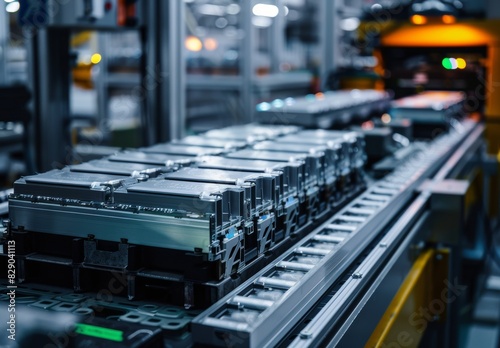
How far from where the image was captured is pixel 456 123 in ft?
14.8

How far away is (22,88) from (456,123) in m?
2.85

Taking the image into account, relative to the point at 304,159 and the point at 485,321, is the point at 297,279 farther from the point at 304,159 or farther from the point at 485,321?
the point at 485,321

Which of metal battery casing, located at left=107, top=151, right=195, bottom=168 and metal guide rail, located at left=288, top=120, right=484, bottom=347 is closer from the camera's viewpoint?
metal guide rail, located at left=288, top=120, right=484, bottom=347

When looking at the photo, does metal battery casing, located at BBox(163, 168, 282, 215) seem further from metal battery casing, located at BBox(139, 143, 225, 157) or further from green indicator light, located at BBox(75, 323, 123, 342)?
green indicator light, located at BBox(75, 323, 123, 342)

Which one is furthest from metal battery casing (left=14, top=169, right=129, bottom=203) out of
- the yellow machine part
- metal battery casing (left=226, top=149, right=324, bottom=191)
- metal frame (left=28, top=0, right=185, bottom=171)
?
metal frame (left=28, top=0, right=185, bottom=171)

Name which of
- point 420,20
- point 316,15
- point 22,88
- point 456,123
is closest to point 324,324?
point 22,88

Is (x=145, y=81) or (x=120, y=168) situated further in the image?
(x=145, y=81)

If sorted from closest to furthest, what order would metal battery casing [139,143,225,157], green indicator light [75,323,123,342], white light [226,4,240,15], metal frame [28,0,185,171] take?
green indicator light [75,323,123,342] → metal battery casing [139,143,225,157] → metal frame [28,0,185,171] → white light [226,4,240,15]

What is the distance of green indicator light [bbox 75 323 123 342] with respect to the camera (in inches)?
47.7

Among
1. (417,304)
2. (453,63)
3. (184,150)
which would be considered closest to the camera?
(184,150)

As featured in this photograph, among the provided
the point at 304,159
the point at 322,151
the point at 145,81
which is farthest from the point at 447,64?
the point at 304,159

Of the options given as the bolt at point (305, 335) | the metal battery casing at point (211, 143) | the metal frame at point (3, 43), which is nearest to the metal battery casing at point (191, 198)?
the bolt at point (305, 335)

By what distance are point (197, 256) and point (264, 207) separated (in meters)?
0.34

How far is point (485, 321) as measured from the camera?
3.97 meters
